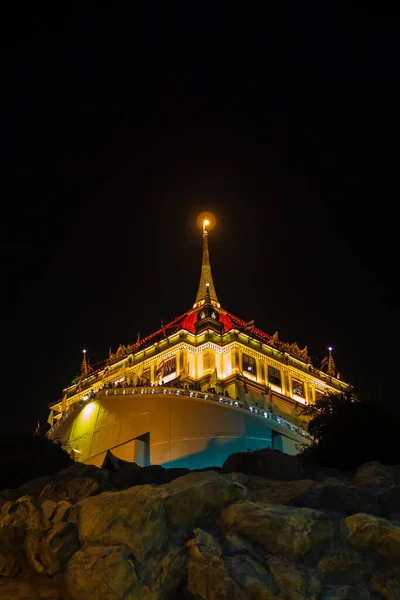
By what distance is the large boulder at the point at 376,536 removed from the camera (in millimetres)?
26906

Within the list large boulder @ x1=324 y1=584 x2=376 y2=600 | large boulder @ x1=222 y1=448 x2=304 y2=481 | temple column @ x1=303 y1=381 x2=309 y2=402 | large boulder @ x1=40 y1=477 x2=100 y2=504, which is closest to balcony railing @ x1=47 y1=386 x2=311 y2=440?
temple column @ x1=303 y1=381 x2=309 y2=402

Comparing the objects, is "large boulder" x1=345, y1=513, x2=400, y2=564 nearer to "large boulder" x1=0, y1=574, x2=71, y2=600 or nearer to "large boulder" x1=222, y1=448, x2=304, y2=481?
"large boulder" x1=222, y1=448, x2=304, y2=481

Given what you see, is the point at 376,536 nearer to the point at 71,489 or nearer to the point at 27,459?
the point at 71,489

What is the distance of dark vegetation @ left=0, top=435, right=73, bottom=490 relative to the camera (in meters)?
42.9

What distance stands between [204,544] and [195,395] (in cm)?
3062

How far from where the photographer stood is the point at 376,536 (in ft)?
89.0

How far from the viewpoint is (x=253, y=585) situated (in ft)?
84.5

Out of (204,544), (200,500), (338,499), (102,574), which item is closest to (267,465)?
(338,499)

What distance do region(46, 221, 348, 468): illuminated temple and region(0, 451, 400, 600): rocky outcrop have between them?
24.5 m

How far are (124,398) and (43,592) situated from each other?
3290 cm

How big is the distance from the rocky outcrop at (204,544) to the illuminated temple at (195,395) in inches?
966

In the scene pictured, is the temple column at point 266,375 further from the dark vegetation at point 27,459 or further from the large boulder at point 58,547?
the large boulder at point 58,547

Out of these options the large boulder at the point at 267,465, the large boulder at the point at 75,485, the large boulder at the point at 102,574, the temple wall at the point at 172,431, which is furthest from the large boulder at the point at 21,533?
the temple wall at the point at 172,431

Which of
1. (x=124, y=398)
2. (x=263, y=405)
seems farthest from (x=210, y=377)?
(x=124, y=398)
